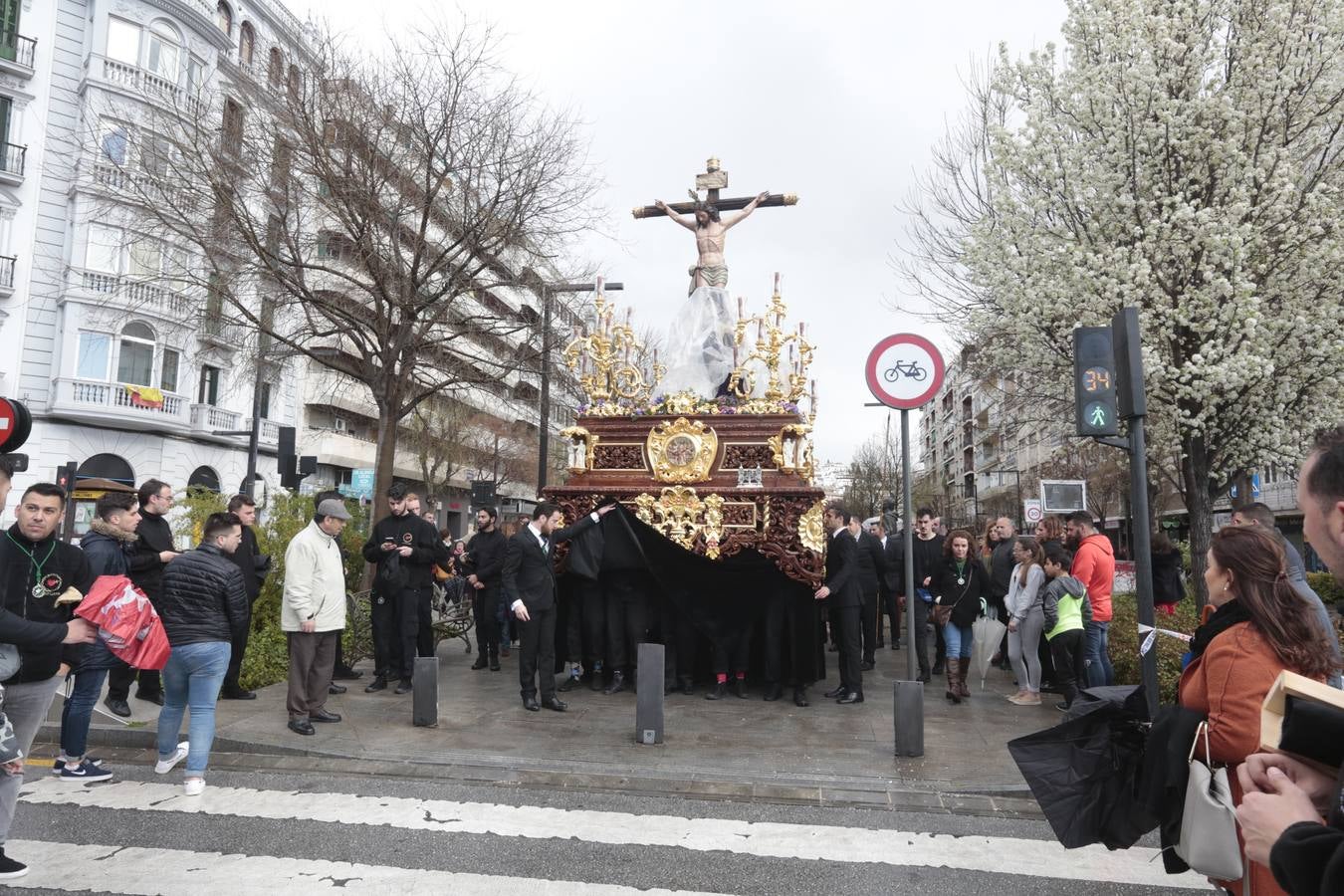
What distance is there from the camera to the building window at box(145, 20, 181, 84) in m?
26.3

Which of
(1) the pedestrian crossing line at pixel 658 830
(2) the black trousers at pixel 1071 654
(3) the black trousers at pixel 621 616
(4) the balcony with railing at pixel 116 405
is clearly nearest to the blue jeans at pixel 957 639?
(2) the black trousers at pixel 1071 654

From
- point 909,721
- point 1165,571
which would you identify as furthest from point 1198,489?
point 909,721

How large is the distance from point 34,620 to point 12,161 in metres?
27.3

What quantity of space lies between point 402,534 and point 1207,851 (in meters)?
7.97

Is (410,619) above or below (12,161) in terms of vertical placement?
below

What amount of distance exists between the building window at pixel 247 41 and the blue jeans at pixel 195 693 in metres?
30.2

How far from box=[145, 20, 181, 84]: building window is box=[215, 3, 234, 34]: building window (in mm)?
1589

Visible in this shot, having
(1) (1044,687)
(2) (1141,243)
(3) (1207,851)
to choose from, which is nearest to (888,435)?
(2) (1141,243)

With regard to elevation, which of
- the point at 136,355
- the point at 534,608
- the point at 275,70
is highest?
the point at 275,70

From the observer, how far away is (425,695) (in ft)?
24.0

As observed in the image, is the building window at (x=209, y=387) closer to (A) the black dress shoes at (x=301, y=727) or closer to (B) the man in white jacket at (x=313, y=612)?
(B) the man in white jacket at (x=313, y=612)

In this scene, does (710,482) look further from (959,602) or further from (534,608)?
(959,602)

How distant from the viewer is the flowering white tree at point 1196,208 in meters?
13.0

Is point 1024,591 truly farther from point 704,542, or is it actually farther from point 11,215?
point 11,215
